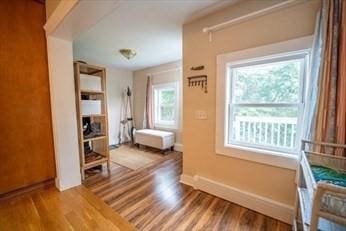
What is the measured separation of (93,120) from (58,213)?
1.61 m

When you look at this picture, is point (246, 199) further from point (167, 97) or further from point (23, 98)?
point (167, 97)

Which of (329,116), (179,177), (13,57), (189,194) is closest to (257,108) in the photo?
(329,116)

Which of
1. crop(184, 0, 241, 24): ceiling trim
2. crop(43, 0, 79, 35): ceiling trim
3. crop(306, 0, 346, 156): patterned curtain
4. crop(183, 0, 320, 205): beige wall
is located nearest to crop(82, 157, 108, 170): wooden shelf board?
crop(183, 0, 320, 205): beige wall

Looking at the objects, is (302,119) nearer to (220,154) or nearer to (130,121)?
(220,154)

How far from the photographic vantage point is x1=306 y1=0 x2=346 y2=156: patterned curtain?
4.27 feet

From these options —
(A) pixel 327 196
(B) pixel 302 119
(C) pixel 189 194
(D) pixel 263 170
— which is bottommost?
(C) pixel 189 194

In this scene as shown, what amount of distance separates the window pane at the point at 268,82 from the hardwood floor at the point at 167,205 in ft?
4.28

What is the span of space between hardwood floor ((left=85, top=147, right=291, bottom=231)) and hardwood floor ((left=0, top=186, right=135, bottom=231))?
0.13m

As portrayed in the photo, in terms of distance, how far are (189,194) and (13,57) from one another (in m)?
2.75

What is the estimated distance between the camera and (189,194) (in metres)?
2.24

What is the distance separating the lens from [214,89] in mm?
2154

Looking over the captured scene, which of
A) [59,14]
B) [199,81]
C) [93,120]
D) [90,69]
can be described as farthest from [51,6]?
[199,81]

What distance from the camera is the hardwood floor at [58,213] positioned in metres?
1.63

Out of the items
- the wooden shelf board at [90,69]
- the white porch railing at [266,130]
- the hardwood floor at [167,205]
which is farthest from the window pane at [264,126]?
the wooden shelf board at [90,69]
